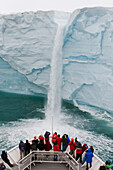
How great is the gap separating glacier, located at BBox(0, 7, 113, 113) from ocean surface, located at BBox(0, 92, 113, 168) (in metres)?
1.65

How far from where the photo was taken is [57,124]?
1361cm

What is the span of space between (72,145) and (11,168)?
2074 millimetres

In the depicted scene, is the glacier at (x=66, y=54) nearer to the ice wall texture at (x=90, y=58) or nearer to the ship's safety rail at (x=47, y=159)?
the ice wall texture at (x=90, y=58)

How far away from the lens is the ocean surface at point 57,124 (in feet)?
36.8

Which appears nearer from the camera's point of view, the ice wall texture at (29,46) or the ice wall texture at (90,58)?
the ice wall texture at (90,58)

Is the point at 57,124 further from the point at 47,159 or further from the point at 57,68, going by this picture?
the point at 47,159

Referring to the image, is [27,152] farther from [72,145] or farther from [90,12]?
[90,12]

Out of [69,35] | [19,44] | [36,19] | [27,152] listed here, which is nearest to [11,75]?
[19,44]

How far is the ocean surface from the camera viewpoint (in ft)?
36.8

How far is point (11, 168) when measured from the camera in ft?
18.2

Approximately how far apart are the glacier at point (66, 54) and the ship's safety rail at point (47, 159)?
1003cm

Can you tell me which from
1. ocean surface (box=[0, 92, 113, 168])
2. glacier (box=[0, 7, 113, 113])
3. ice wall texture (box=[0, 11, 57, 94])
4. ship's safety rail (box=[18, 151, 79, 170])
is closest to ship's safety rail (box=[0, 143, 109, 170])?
ship's safety rail (box=[18, 151, 79, 170])

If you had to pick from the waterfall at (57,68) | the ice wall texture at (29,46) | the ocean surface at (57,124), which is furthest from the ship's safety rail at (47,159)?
the ice wall texture at (29,46)

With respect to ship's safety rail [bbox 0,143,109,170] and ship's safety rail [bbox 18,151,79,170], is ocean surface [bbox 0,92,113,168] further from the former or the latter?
ship's safety rail [bbox 18,151,79,170]
